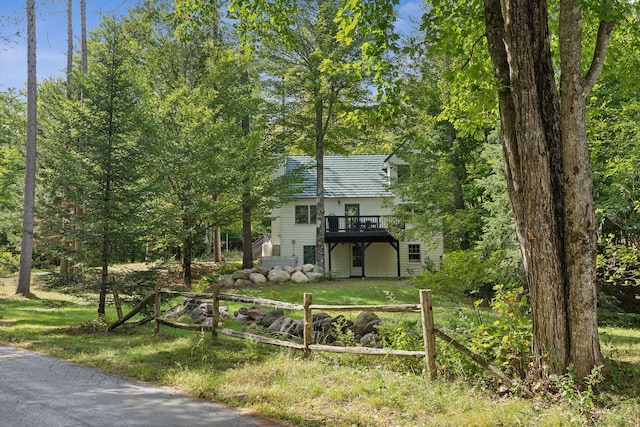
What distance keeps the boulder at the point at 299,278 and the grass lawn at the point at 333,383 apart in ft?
40.8

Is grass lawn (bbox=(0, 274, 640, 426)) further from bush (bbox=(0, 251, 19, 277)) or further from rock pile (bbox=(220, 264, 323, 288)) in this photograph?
bush (bbox=(0, 251, 19, 277))

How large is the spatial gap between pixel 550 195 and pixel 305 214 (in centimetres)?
2387

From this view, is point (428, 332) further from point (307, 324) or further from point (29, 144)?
point (29, 144)

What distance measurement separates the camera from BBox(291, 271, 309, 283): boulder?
2256 centimetres

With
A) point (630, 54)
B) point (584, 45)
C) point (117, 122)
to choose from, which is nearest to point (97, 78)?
point (117, 122)

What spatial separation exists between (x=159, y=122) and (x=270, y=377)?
1537 cm

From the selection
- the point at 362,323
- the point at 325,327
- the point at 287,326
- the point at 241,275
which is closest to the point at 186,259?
the point at 241,275

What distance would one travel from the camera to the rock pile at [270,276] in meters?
21.2

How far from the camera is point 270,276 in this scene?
73.2 ft

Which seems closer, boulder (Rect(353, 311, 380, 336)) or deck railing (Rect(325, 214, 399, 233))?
boulder (Rect(353, 311, 380, 336))

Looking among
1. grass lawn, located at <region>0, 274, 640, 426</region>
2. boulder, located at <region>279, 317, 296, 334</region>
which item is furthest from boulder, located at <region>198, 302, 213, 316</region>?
boulder, located at <region>279, 317, 296, 334</region>

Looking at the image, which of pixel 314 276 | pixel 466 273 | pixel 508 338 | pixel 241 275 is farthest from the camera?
pixel 314 276

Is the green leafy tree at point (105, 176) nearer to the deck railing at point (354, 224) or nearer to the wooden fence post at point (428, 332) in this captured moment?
the wooden fence post at point (428, 332)

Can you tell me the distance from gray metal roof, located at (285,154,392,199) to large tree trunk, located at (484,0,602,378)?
73.1ft
